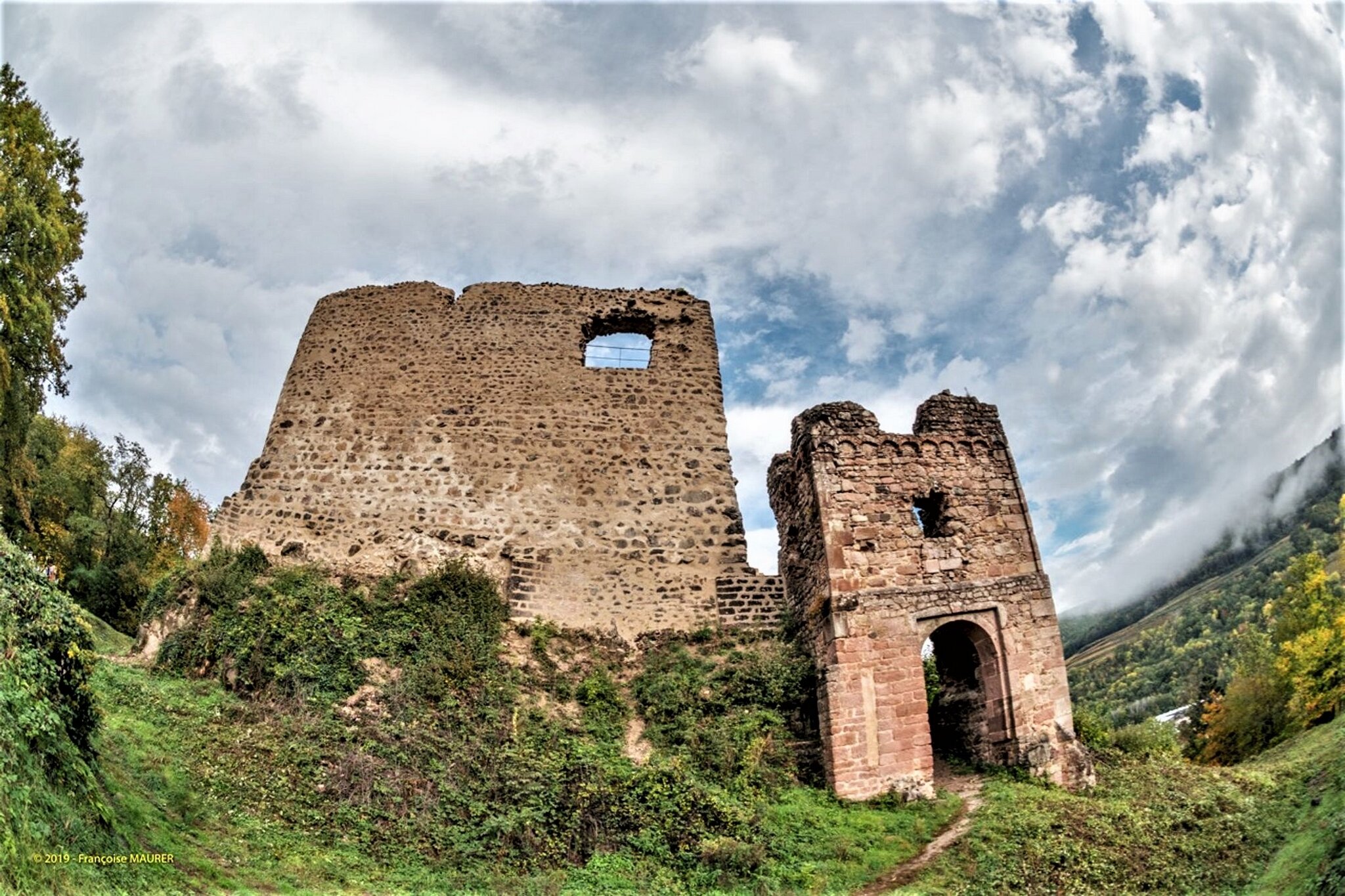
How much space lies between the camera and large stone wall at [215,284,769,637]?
43.8ft

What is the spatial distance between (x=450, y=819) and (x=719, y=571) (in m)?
5.91

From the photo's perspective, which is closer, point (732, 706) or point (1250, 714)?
point (732, 706)

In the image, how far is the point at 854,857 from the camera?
904 cm

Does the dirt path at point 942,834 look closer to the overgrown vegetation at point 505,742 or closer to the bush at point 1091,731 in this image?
the overgrown vegetation at point 505,742

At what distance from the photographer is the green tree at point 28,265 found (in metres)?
12.7

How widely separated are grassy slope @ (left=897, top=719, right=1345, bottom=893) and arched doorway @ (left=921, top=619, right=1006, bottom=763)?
72cm

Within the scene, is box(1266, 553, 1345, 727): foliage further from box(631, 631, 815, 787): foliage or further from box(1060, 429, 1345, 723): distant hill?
box(1060, 429, 1345, 723): distant hill

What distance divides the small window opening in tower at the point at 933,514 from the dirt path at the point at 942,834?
3.38 m

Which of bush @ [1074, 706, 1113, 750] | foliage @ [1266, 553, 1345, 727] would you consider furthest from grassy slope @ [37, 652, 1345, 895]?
foliage @ [1266, 553, 1345, 727]

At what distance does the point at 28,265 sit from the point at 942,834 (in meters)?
15.8

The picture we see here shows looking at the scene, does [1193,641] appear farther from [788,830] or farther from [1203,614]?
[788,830]

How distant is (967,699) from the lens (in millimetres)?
12156

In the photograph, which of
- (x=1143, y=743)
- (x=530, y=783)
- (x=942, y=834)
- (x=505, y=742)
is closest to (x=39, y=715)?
(x=530, y=783)

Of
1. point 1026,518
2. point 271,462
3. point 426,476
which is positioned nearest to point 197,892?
point 426,476
